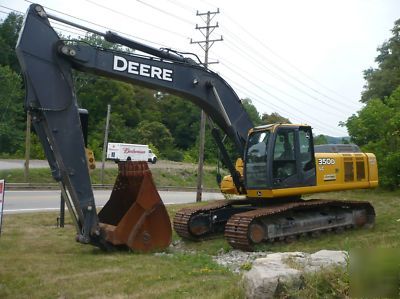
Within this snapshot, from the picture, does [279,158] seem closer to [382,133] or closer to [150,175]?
[150,175]

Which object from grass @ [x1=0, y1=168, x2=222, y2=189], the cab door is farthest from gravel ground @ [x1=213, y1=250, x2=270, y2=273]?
grass @ [x1=0, y1=168, x2=222, y2=189]

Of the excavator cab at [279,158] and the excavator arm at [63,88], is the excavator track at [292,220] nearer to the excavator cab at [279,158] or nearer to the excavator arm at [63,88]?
the excavator cab at [279,158]

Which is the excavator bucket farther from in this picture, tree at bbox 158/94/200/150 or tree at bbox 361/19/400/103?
tree at bbox 158/94/200/150

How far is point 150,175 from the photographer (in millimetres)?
10156

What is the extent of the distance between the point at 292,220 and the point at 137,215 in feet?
11.6

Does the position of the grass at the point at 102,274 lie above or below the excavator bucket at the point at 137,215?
below

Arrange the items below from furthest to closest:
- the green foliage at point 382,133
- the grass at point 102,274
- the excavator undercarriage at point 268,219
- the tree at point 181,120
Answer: the tree at point 181,120
the green foliage at point 382,133
the excavator undercarriage at point 268,219
the grass at point 102,274

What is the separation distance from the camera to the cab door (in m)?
11.2

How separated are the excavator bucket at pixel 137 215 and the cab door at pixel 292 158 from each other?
2574 millimetres

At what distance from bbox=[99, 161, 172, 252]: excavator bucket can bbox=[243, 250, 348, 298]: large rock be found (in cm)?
413

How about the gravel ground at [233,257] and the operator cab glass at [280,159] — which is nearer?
the gravel ground at [233,257]

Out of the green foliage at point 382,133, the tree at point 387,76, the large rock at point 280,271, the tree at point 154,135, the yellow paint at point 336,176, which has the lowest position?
the large rock at point 280,271

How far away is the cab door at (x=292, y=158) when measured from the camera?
1124 centimetres

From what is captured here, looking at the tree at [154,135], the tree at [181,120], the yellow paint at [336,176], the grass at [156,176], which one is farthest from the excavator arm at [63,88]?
the tree at [181,120]
